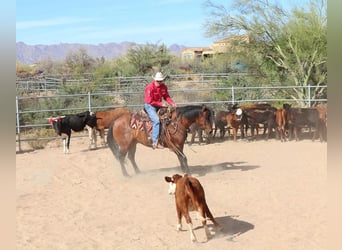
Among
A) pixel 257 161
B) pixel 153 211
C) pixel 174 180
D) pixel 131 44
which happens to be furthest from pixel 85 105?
pixel 131 44

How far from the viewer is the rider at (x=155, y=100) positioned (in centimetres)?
860

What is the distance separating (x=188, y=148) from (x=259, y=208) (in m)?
5.99

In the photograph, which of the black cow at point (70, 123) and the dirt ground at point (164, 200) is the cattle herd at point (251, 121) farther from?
the dirt ground at point (164, 200)

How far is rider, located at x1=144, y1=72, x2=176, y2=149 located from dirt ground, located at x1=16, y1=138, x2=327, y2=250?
95 cm

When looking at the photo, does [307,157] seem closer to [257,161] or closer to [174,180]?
[257,161]

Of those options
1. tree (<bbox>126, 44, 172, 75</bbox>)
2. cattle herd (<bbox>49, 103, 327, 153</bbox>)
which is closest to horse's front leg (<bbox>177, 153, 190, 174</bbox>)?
cattle herd (<bbox>49, 103, 327, 153</bbox>)

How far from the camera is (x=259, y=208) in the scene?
6539 mm

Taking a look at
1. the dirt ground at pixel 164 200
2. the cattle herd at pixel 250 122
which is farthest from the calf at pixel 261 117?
the dirt ground at pixel 164 200

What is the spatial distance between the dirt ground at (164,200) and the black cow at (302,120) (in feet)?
3.37

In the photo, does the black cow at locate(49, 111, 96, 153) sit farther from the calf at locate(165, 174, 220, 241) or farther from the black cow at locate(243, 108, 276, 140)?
the calf at locate(165, 174, 220, 241)

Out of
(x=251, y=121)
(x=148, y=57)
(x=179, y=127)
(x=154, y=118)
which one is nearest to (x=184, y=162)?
(x=179, y=127)

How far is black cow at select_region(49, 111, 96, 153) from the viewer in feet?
40.4

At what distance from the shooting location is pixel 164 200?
7.27 metres

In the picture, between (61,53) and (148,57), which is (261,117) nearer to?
(148,57)
